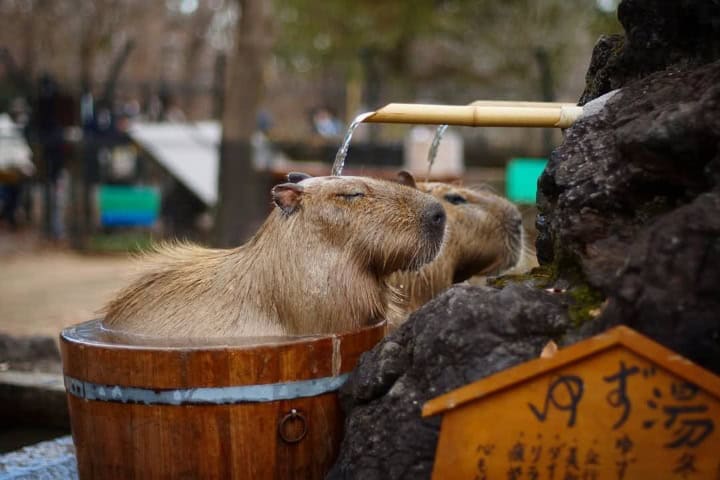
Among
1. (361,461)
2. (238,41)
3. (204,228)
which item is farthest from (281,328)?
(204,228)

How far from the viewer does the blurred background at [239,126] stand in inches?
397

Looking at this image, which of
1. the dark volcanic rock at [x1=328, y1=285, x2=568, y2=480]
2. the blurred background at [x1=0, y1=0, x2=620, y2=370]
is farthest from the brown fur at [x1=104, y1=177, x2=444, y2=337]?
the blurred background at [x1=0, y1=0, x2=620, y2=370]

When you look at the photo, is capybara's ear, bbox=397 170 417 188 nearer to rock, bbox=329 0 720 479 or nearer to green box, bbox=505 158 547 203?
rock, bbox=329 0 720 479

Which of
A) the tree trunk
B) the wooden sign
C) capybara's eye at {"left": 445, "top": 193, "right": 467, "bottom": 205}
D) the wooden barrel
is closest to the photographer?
the wooden sign

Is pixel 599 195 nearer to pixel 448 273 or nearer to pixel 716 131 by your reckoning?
pixel 716 131

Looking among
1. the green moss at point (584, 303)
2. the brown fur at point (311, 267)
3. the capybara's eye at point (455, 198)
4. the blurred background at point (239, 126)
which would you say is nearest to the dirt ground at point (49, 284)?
the blurred background at point (239, 126)

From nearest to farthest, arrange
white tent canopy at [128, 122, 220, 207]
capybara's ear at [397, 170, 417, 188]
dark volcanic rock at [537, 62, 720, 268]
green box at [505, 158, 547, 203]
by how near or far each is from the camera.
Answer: dark volcanic rock at [537, 62, 720, 268], capybara's ear at [397, 170, 417, 188], green box at [505, 158, 547, 203], white tent canopy at [128, 122, 220, 207]

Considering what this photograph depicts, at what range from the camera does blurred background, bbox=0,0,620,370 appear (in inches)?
397

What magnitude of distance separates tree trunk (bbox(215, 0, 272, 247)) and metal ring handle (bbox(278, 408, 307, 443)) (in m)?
7.49

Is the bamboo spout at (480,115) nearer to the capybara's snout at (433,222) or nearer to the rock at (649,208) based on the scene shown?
the rock at (649,208)

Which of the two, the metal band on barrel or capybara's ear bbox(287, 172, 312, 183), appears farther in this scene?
capybara's ear bbox(287, 172, 312, 183)

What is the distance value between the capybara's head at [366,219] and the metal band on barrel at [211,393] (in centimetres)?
41

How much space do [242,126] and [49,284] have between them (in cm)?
275

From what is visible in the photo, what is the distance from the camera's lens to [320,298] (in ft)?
8.27
